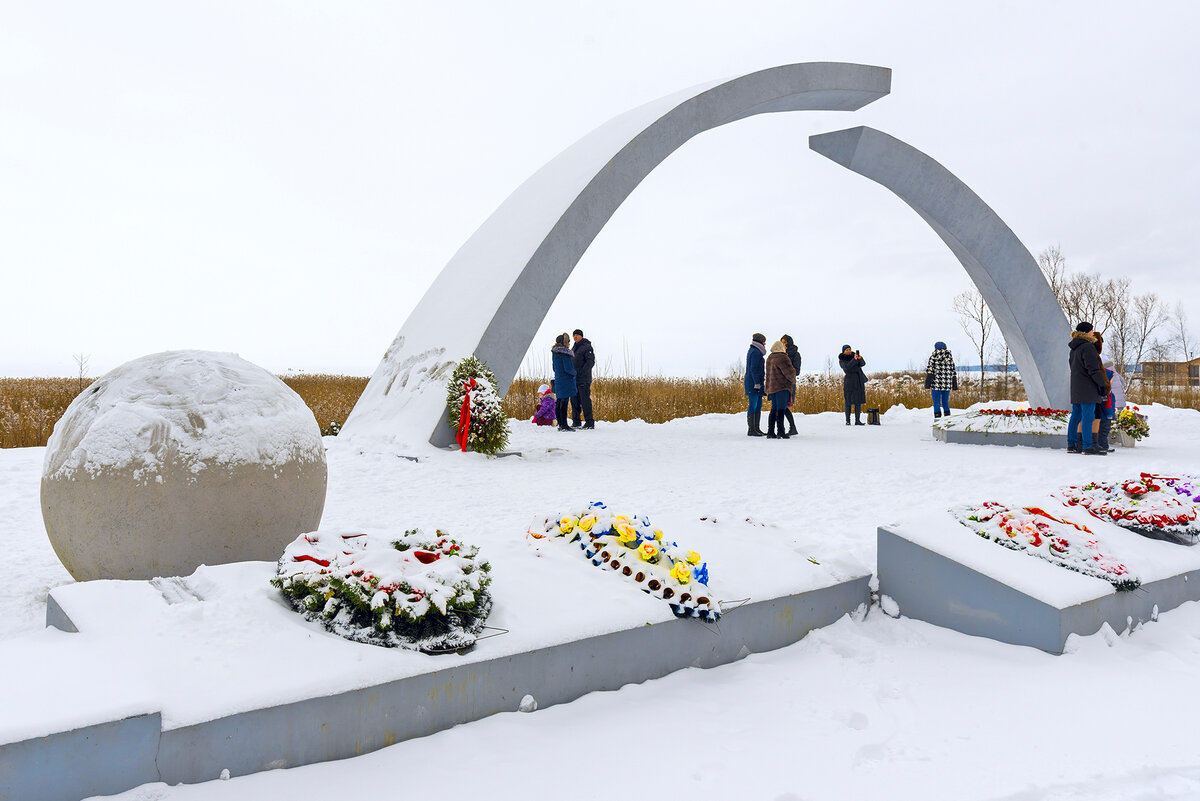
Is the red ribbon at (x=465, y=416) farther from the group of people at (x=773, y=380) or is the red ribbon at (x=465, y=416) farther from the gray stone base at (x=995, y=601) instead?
the gray stone base at (x=995, y=601)

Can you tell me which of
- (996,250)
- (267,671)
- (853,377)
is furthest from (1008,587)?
(996,250)

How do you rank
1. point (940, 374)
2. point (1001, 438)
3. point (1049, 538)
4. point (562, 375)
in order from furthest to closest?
1. point (940, 374)
2. point (562, 375)
3. point (1001, 438)
4. point (1049, 538)

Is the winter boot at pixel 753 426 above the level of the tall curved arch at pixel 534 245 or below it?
below

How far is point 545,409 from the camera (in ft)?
46.2

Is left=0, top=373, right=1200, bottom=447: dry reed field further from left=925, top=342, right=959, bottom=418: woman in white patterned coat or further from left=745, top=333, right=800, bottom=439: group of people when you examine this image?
left=745, top=333, right=800, bottom=439: group of people

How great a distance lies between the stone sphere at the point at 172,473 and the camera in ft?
12.0

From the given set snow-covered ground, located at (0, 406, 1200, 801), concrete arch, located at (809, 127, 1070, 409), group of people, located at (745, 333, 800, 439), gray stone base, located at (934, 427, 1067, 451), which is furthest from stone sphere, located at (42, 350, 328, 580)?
concrete arch, located at (809, 127, 1070, 409)

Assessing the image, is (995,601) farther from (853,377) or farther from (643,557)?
(853,377)

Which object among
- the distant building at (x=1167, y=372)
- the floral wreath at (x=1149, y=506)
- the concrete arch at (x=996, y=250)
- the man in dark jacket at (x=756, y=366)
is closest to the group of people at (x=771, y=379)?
the man in dark jacket at (x=756, y=366)

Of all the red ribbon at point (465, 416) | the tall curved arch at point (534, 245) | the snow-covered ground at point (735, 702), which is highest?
the tall curved arch at point (534, 245)

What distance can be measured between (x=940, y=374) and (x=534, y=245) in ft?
31.0

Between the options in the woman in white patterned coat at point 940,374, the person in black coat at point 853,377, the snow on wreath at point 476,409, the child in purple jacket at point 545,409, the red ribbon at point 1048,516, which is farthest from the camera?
the woman in white patterned coat at point 940,374

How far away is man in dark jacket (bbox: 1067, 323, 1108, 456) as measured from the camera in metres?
9.59

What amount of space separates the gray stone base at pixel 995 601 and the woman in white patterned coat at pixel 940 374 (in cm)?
1203
